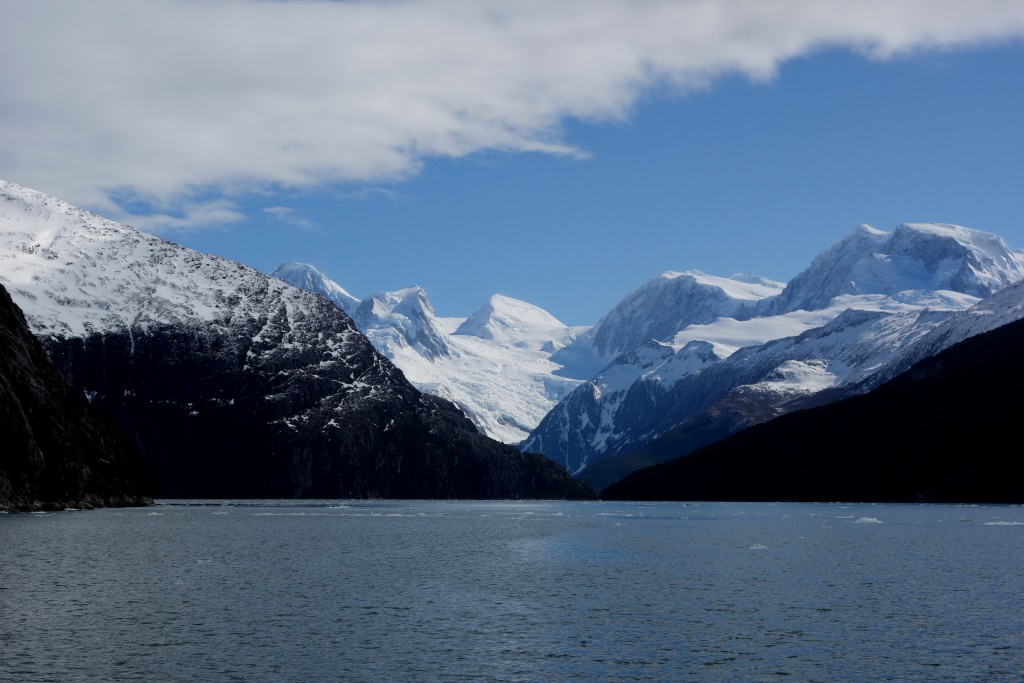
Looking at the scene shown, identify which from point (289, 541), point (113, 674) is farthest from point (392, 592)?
point (289, 541)

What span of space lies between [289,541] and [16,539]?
38.6 metres

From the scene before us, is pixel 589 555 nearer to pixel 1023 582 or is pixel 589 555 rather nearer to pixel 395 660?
pixel 1023 582

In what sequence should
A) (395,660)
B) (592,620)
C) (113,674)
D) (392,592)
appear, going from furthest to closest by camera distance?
(392,592)
(592,620)
(395,660)
(113,674)

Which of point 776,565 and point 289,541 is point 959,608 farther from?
point 289,541

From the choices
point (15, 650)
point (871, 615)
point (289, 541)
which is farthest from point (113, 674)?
point (289, 541)

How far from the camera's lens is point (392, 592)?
98562mm

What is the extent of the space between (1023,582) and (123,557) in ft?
320

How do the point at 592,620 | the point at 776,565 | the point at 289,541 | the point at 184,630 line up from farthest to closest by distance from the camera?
the point at 289,541, the point at 776,565, the point at 592,620, the point at 184,630

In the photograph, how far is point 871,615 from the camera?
8250 centimetres

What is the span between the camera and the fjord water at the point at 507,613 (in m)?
63.0

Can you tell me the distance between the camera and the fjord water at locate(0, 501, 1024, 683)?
6300cm

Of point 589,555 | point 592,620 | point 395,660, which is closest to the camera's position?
point 395,660

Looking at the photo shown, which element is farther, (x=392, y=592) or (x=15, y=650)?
(x=392, y=592)

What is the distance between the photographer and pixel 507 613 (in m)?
85.0
